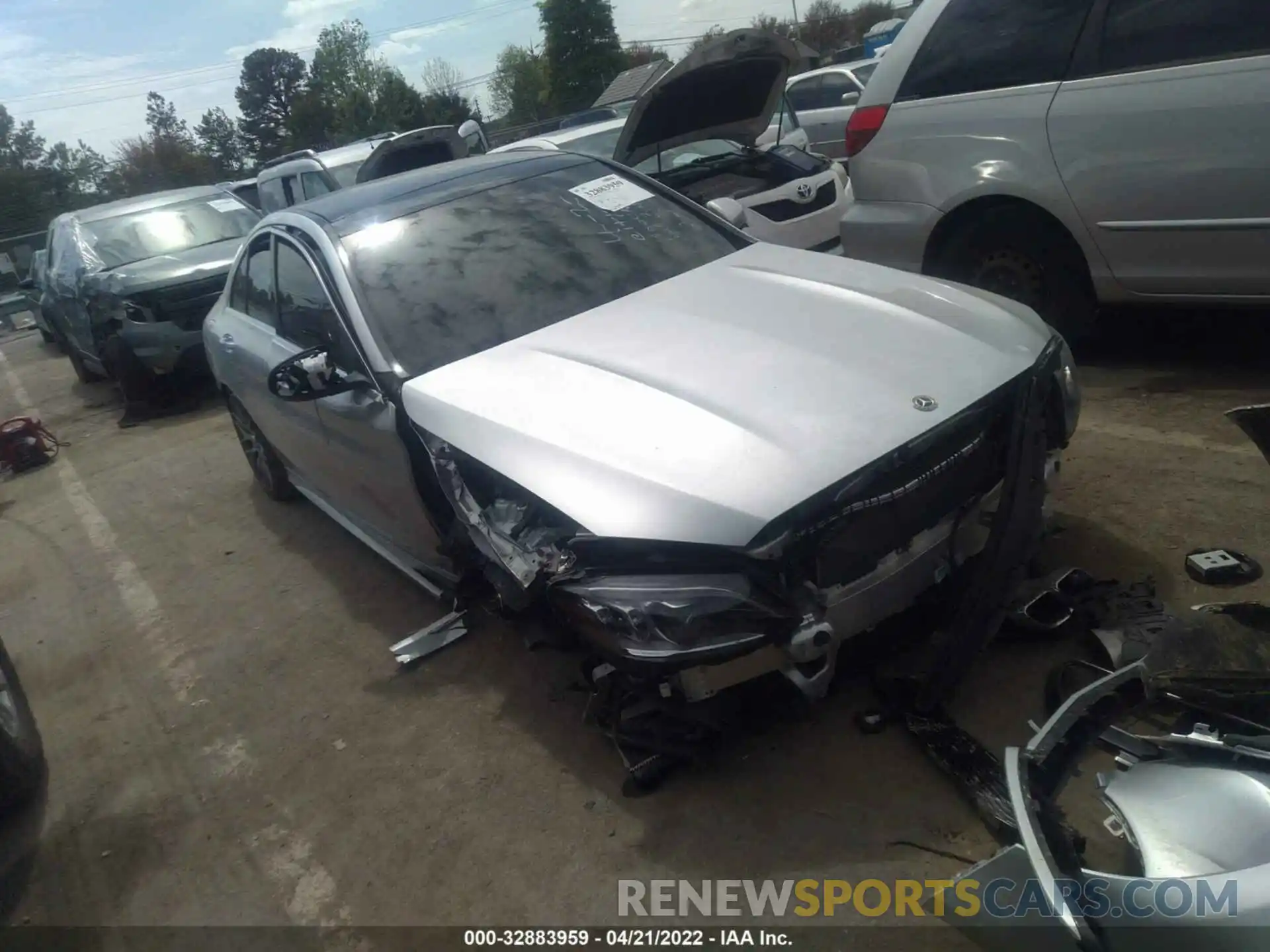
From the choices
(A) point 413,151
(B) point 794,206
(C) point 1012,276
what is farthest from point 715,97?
(A) point 413,151

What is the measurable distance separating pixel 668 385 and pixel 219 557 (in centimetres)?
336

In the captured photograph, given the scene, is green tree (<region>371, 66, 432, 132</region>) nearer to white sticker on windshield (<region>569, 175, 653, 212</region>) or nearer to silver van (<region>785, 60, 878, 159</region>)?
silver van (<region>785, 60, 878, 159</region>)

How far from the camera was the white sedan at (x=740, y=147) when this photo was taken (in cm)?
586

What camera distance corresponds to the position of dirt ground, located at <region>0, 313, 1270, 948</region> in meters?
2.50

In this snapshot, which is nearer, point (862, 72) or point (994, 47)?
point (994, 47)

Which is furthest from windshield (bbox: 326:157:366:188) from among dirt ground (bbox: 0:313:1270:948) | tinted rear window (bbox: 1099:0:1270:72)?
tinted rear window (bbox: 1099:0:1270:72)

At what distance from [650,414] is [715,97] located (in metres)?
4.26

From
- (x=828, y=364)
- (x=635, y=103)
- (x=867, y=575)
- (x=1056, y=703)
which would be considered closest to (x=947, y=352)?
(x=828, y=364)

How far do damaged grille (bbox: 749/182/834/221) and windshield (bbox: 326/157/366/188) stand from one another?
5.46 m

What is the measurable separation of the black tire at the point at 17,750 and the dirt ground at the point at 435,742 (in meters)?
0.10

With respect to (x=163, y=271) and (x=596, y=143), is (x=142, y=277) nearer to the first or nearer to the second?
(x=163, y=271)

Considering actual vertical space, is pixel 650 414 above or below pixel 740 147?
below

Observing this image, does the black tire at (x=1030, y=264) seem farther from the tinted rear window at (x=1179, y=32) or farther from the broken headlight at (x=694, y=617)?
the broken headlight at (x=694, y=617)

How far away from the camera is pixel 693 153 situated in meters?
7.72
